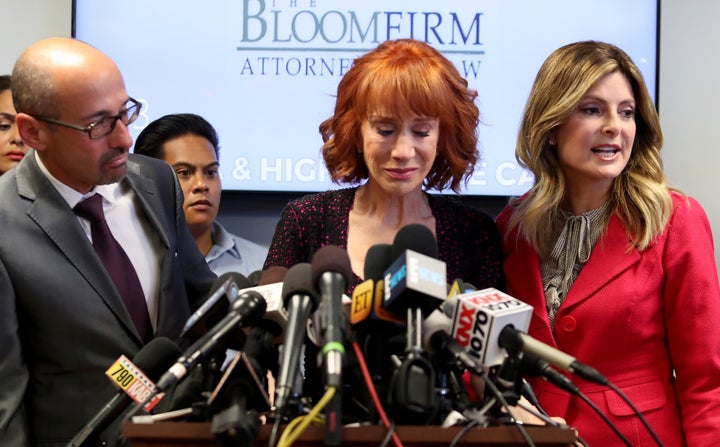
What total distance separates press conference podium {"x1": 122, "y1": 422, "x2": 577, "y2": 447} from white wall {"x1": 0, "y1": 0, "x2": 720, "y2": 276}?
2593 millimetres

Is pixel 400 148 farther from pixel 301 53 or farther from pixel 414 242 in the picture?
pixel 301 53

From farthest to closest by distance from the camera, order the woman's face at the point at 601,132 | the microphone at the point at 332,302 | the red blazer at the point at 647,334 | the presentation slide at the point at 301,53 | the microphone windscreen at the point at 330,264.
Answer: the presentation slide at the point at 301,53, the woman's face at the point at 601,132, the red blazer at the point at 647,334, the microphone windscreen at the point at 330,264, the microphone at the point at 332,302

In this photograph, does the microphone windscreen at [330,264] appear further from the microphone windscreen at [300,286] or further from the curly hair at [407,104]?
the curly hair at [407,104]

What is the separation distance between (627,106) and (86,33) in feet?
7.52

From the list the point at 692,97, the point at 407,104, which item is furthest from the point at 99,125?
the point at 692,97

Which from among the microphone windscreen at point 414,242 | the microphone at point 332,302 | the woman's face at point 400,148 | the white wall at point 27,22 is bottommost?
the microphone at point 332,302

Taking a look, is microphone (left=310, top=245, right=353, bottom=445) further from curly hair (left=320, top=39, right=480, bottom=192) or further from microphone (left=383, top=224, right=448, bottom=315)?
curly hair (left=320, top=39, right=480, bottom=192)

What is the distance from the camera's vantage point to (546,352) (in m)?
1.18

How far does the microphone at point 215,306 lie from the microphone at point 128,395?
0.04 meters

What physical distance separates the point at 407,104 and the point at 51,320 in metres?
0.80

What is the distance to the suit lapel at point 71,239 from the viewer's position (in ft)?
5.72

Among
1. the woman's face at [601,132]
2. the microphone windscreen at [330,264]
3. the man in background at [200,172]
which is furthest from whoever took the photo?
the man in background at [200,172]

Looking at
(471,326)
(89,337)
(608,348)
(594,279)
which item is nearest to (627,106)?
(594,279)

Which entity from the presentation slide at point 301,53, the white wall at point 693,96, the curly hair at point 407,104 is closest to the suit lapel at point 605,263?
the curly hair at point 407,104
